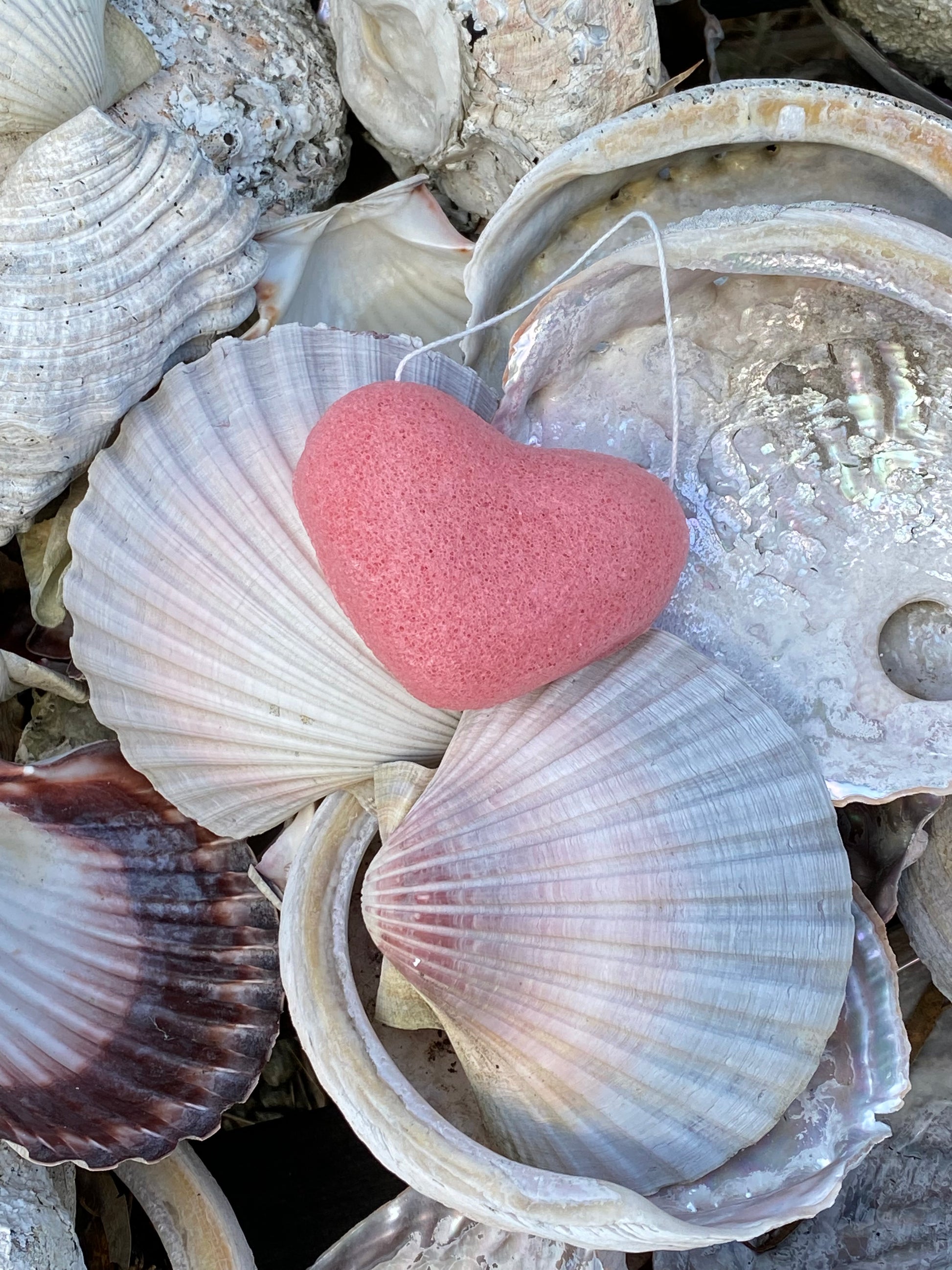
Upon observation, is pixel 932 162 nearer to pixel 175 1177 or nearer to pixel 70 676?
pixel 70 676

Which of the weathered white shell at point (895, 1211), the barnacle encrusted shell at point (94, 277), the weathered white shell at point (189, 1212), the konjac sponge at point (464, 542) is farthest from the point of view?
the weathered white shell at point (895, 1211)

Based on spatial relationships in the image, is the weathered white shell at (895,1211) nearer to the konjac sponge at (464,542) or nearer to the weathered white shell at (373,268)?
the konjac sponge at (464,542)

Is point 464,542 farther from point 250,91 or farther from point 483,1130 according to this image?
point 250,91

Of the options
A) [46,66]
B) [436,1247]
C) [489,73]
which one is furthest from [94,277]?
[436,1247]

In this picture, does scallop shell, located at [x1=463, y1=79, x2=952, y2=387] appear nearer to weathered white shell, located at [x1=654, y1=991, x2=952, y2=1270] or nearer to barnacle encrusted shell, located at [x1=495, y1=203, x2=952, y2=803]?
barnacle encrusted shell, located at [x1=495, y1=203, x2=952, y2=803]

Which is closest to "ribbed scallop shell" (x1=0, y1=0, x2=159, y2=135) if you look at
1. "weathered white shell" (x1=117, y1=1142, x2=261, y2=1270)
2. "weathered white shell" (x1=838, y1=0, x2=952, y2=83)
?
"weathered white shell" (x1=838, y1=0, x2=952, y2=83)

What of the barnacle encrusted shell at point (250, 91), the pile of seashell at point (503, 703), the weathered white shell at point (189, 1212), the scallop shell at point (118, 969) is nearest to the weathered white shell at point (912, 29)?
the pile of seashell at point (503, 703)

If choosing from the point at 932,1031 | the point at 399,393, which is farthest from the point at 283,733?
the point at 932,1031
